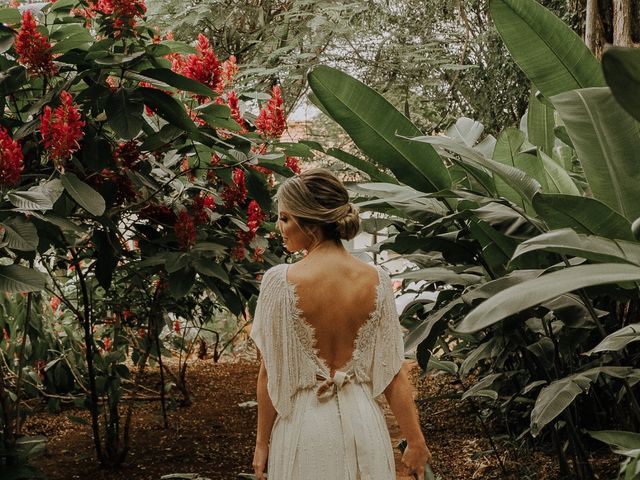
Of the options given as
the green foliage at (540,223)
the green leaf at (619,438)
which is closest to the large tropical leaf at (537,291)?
the green foliage at (540,223)

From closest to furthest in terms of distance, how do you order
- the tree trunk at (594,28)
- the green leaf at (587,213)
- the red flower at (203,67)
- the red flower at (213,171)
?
the green leaf at (587,213) < the red flower at (203,67) < the red flower at (213,171) < the tree trunk at (594,28)

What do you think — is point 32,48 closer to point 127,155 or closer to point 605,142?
point 127,155

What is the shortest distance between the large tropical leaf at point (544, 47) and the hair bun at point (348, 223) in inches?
28.0

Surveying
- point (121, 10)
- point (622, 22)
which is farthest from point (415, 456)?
point (622, 22)

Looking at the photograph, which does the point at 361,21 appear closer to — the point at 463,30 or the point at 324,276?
the point at 463,30

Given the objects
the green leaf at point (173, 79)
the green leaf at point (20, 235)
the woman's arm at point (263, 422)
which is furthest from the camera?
the green leaf at point (173, 79)

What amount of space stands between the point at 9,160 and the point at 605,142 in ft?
5.73

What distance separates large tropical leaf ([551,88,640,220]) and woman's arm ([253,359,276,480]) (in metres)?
1.15

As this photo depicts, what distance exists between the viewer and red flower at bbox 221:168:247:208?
3278mm

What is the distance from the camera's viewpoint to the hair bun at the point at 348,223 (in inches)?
93.1

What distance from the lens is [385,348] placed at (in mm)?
2422

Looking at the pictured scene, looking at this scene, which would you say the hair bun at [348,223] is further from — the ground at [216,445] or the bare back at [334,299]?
the ground at [216,445]

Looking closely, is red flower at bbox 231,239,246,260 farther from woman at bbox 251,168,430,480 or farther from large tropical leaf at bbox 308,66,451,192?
woman at bbox 251,168,430,480

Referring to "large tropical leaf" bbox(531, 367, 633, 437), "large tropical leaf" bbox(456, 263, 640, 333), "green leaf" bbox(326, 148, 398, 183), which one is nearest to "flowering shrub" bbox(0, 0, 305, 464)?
"green leaf" bbox(326, 148, 398, 183)
